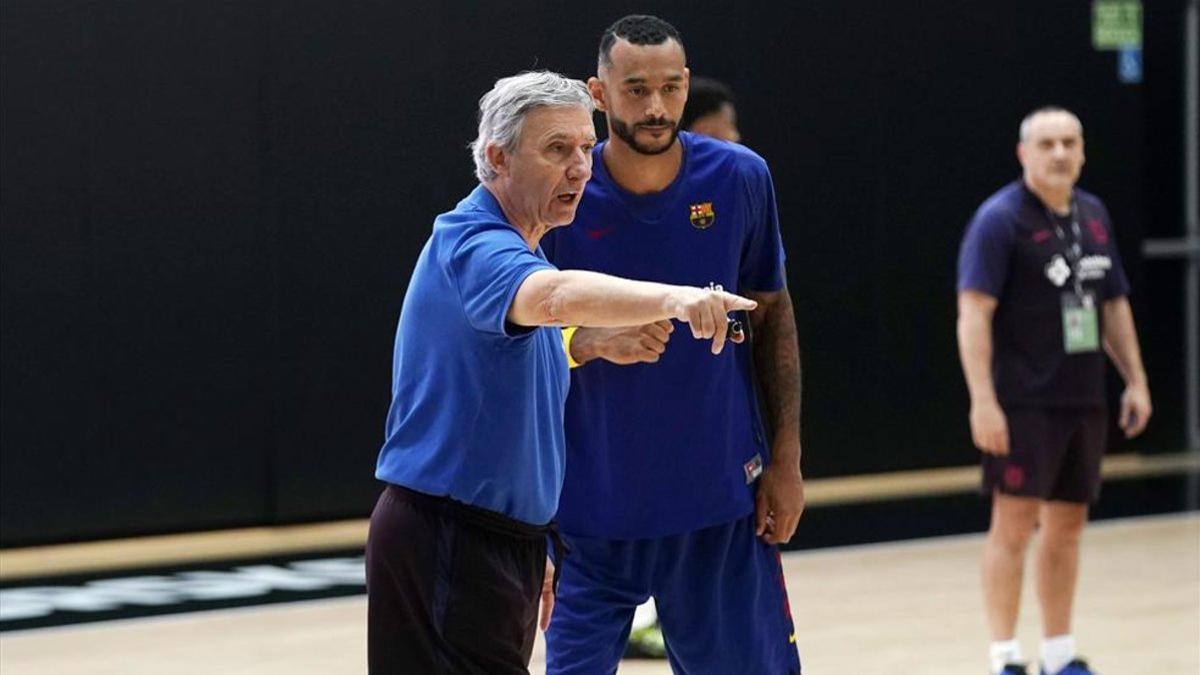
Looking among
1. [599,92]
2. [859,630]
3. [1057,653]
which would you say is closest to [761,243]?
[599,92]

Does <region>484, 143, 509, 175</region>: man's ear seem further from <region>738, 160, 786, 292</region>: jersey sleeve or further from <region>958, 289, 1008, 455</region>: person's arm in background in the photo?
<region>958, 289, 1008, 455</region>: person's arm in background

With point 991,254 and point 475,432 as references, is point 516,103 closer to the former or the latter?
point 475,432

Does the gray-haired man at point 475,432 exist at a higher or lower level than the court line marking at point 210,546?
higher

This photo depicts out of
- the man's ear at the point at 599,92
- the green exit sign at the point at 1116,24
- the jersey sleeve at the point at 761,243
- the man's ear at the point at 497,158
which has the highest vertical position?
the green exit sign at the point at 1116,24

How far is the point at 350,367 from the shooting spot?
9219 millimetres

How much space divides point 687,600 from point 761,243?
0.77m

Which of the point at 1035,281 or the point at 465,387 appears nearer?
the point at 465,387

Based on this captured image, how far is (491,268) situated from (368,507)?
6.62 meters

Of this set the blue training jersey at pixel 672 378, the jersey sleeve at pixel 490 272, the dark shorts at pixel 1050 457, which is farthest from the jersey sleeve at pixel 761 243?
A: the dark shorts at pixel 1050 457

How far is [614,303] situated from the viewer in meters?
2.84

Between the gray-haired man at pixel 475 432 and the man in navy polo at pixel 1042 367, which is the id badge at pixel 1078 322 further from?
the gray-haired man at pixel 475 432

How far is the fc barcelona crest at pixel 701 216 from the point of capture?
3.87m

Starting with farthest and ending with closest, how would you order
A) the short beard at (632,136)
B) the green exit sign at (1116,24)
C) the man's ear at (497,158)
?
the green exit sign at (1116,24), the short beard at (632,136), the man's ear at (497,158)

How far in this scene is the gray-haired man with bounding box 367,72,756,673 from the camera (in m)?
3.12
